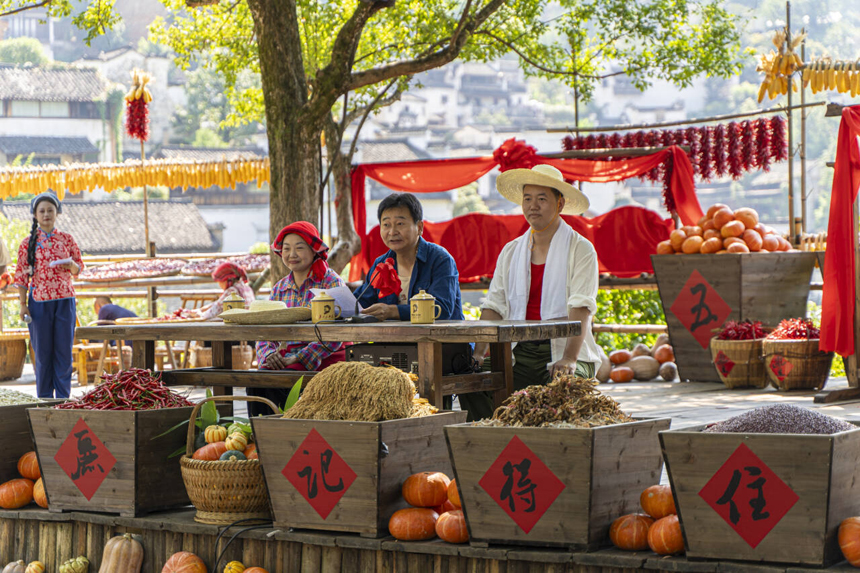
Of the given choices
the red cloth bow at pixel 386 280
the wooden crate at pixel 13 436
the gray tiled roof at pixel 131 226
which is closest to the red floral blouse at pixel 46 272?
the wooden crate at pixel 13 436

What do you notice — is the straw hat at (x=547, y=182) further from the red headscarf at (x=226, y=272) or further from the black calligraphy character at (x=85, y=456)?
the red headscarf at (x=226, y=272)

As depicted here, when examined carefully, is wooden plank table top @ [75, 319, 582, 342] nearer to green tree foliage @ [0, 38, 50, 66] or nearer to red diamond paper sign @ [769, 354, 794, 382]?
red diamond paper sign @ [769, 354, 794, 382]

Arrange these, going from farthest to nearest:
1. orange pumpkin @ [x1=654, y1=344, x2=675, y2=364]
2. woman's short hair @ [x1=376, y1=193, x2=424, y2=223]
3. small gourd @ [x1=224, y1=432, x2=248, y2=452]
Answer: orange pumpkin @ [x1=654, y1=344, x2=675, y2=364], woman's short hair @ [x1=376, y1=193, x2=424, y2=223], small gourd @ [x1=224, y1=432, x2=248, y2=452]

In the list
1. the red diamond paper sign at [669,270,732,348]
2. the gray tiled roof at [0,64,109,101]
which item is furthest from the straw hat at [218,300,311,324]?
the gray tiled roof at [0,64,109,101]

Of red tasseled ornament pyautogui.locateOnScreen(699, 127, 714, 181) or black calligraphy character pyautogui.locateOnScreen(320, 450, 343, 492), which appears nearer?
black calligraphy character pyautogui.locateOnScreen(320, 450, 343, 492)

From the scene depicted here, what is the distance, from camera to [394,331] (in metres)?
3.62

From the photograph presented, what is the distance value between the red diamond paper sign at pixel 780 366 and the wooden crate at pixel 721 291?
1.90 feet

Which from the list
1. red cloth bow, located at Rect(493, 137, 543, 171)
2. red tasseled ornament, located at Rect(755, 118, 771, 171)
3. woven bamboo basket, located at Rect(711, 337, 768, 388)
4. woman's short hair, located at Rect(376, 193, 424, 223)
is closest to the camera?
woman's short hair, located at Rect(376, 193, 424, 223)

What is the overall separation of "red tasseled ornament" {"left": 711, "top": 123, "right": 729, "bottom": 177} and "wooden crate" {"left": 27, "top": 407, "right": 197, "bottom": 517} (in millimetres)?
6675

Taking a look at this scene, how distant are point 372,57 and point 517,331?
8.59 meters

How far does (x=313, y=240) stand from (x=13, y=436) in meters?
1.53

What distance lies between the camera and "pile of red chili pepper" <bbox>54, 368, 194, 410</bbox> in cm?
392

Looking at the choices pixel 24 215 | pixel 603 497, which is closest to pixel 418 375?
pixel 603 497

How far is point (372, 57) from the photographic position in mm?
11617
